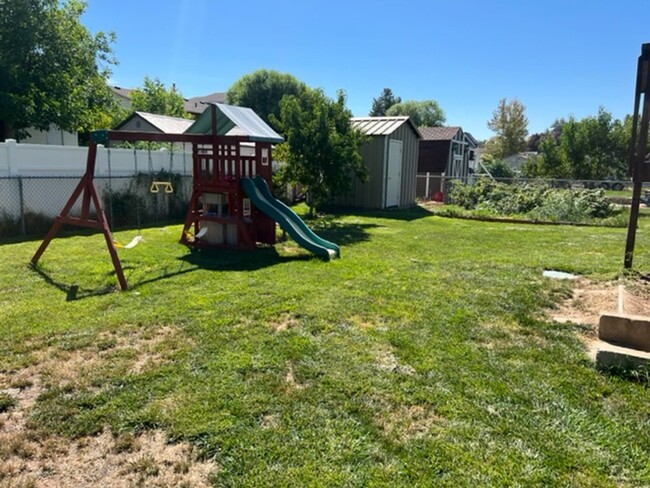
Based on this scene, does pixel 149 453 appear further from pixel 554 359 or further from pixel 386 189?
pixel 386 189

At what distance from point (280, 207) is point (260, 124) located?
5.80ft

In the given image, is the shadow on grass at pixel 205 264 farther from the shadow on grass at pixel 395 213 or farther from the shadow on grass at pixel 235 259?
the shadow on grass at pixel 395 213

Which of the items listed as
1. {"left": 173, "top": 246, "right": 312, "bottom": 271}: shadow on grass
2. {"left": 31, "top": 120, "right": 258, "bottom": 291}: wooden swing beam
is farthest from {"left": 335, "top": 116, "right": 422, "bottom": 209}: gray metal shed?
{"left": 31, "top": 120, "right": 258, "bottom": 291}: wooden swing beam

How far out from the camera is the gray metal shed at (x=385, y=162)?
15836 millimetres

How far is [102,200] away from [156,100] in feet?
94.0

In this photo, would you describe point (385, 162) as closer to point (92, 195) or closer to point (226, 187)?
point (226, 187)

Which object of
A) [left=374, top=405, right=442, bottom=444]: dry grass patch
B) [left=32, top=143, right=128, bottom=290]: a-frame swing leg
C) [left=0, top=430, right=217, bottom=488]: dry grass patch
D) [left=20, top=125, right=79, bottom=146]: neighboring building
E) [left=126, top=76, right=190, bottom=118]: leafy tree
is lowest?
[left=0, top=430, right=217, bottom=488]: dry grass patch

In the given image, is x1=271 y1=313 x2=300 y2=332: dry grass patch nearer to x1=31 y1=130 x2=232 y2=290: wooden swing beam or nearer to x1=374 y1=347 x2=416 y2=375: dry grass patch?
x1=374 y1=347 x2=416 y2=375: dry grass patch

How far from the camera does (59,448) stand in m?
2.52

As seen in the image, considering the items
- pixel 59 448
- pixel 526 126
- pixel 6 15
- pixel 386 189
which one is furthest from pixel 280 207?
pixel 526 126

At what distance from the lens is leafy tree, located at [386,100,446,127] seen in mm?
58656

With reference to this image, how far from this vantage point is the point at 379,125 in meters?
16.4

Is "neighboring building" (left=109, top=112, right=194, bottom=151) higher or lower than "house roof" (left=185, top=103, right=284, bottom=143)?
higher

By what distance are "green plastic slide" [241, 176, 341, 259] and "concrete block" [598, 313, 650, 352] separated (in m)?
4.23
